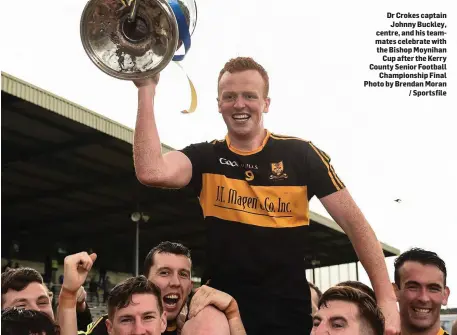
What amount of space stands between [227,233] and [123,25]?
103 cm

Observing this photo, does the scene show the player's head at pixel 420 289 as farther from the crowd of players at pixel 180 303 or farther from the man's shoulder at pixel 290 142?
the man's shoulder at pixel 290 142

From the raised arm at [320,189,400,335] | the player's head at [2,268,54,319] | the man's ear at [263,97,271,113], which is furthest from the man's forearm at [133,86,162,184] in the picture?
the player's head at [2,268,54,319]

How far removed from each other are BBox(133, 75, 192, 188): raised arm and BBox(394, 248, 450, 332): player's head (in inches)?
89.9

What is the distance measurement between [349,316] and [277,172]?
81 cm

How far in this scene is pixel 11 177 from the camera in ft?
60.1

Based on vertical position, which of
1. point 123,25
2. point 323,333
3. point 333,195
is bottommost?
point 323,333

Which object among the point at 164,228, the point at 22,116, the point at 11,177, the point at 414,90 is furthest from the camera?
the point at 164,228

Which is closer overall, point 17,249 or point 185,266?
point 185,266

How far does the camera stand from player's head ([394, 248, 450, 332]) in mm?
4492

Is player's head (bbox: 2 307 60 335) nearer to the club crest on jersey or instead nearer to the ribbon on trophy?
the club crest on jersey

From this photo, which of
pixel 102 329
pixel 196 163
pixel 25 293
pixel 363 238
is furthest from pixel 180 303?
pixel 363 238

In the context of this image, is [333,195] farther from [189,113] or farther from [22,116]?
[22,116]

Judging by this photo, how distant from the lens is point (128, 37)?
8.93ft

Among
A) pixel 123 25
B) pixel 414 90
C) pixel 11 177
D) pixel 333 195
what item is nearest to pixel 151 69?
pixel 123 25
